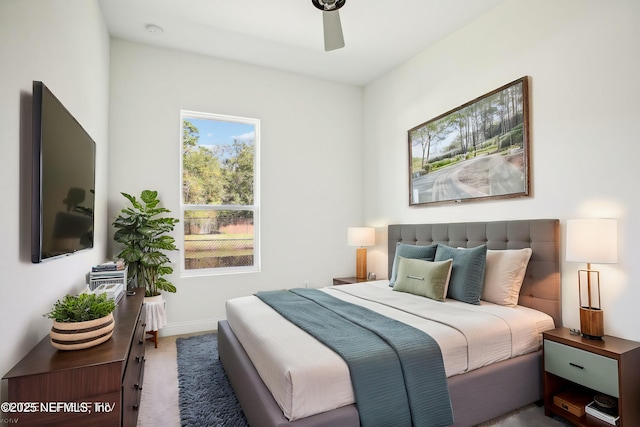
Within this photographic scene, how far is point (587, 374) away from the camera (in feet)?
6.52

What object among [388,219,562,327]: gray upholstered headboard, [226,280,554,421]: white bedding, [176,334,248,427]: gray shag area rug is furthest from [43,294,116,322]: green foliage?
[388,219,562,327]: gray upholstered headboard

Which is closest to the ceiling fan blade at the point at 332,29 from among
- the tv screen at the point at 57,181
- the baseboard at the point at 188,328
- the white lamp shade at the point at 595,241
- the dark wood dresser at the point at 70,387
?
the tv screen at the point at 57,181

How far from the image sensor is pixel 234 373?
2.33 meters

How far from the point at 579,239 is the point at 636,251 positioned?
0.35 metres

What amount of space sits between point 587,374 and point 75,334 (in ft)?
8.82

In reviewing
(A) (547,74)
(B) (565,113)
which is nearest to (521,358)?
(B) (565,113)

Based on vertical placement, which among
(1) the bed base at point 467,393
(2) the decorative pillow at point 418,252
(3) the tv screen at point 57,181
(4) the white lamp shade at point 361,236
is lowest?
(1) the bed base at point 467,393

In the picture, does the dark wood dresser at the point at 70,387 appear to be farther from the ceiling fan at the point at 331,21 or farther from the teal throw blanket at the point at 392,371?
the ceiling fan at the point at 331,21

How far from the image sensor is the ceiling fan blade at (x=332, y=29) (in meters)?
2.38

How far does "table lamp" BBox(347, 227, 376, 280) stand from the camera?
4301mm

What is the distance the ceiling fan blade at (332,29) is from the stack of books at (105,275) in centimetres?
237

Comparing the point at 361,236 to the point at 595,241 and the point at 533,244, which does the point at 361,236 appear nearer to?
the point at 533,244

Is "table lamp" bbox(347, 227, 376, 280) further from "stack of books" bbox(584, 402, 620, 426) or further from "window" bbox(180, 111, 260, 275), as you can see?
"stack of books" bbox(584, 402, 620, 426)

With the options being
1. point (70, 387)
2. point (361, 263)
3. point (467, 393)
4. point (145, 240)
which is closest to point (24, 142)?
point (70, 387)
